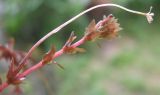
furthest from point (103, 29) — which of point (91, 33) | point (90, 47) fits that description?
point (90, 47)

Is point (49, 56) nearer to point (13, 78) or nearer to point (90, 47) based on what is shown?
point (13, 78)

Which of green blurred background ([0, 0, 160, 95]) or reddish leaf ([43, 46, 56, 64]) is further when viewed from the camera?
green blurred background ([0, 0, 160, 95])

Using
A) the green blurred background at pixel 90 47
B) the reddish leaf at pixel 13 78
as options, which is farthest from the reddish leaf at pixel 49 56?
the green blurred background at pixel 90 47

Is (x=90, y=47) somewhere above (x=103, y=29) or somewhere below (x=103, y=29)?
below

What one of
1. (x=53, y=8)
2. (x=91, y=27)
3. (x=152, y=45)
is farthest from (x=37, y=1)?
(x=91, y=27)

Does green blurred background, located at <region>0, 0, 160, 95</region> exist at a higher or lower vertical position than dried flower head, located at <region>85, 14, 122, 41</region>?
lower

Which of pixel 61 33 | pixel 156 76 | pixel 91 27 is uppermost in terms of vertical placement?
pixel 91 27

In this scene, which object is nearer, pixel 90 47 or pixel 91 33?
pixel 91 33

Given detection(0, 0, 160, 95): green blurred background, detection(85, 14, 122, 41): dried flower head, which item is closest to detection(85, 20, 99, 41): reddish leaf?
detection(85, 14, 122, 41): dried flower head

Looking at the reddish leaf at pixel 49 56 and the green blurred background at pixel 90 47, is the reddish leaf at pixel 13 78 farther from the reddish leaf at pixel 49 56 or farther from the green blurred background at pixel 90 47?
the green blurred background at pixel 90 47

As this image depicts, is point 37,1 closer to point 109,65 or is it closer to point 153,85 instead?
point 109,65

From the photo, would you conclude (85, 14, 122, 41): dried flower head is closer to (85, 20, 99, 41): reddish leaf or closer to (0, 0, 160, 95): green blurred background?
(85, 20, 99, 41): reddish leaf
